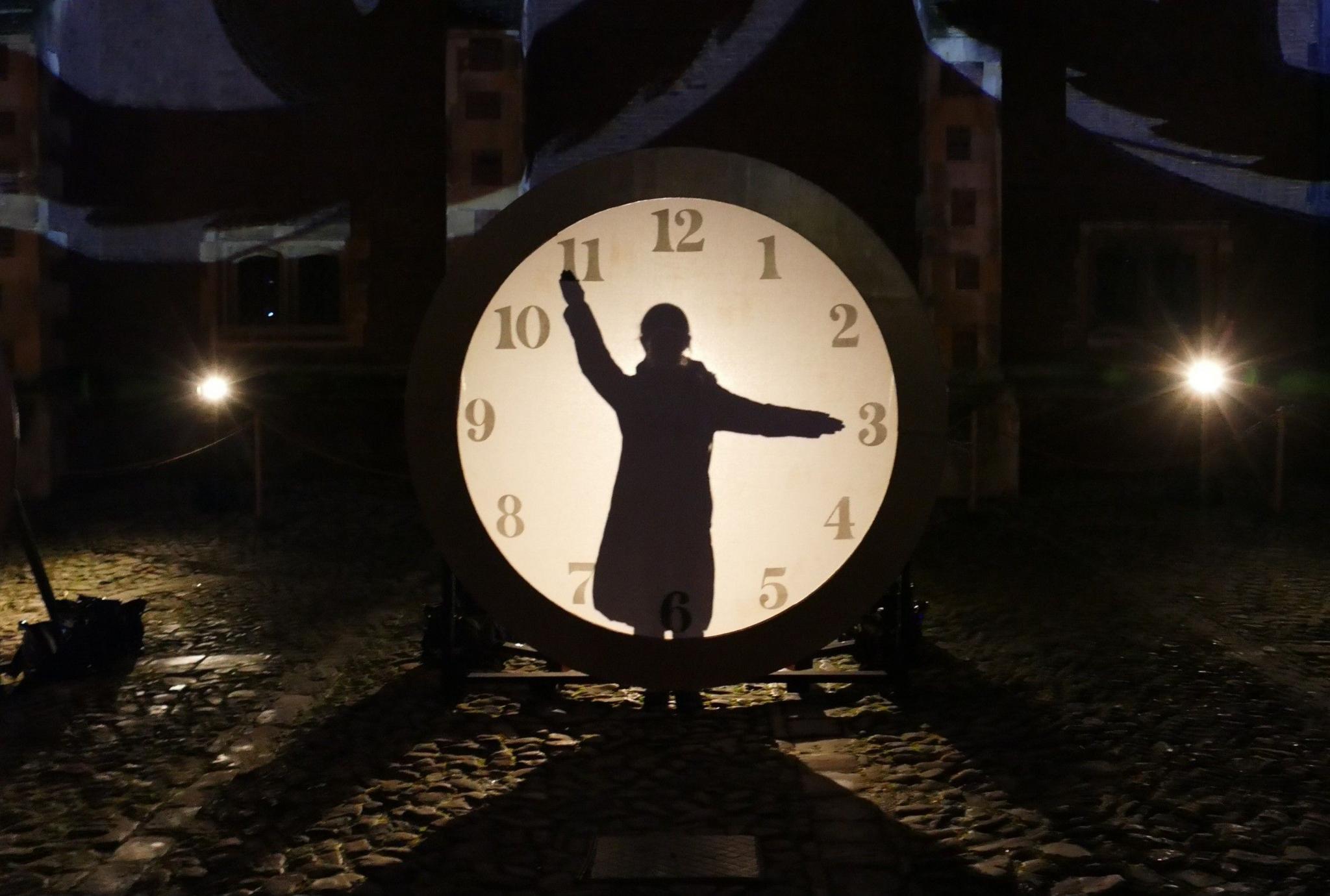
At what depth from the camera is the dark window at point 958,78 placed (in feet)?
33.3

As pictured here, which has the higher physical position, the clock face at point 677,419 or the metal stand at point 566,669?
the clock face at point 677,419

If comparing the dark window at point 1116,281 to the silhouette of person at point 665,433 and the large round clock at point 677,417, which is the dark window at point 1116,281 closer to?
the large round clock at point 677,417

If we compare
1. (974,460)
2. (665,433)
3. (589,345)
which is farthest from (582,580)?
(974,460)

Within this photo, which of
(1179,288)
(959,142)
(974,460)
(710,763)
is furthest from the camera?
(1179,288)

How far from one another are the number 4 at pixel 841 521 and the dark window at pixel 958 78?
27.5 ft

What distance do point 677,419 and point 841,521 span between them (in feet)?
1.98

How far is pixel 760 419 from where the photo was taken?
3068 mm

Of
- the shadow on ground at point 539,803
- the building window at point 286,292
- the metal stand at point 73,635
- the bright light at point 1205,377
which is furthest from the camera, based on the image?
the building window at point 286,292

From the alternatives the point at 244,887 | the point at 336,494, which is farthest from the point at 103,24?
the point at 244,887

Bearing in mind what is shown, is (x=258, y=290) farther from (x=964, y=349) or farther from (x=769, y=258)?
(x=769, y=258)

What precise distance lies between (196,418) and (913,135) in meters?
8.75

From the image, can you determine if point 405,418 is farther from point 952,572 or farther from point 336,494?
point 336,494

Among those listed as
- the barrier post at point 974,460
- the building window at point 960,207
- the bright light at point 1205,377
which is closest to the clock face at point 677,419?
the barrier post at point 974,460

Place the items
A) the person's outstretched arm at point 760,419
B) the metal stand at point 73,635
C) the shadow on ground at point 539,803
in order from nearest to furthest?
the shadow on ground at point 539,803, the person's outstretched arm at point 760,419, the metal stand at point 73,635
